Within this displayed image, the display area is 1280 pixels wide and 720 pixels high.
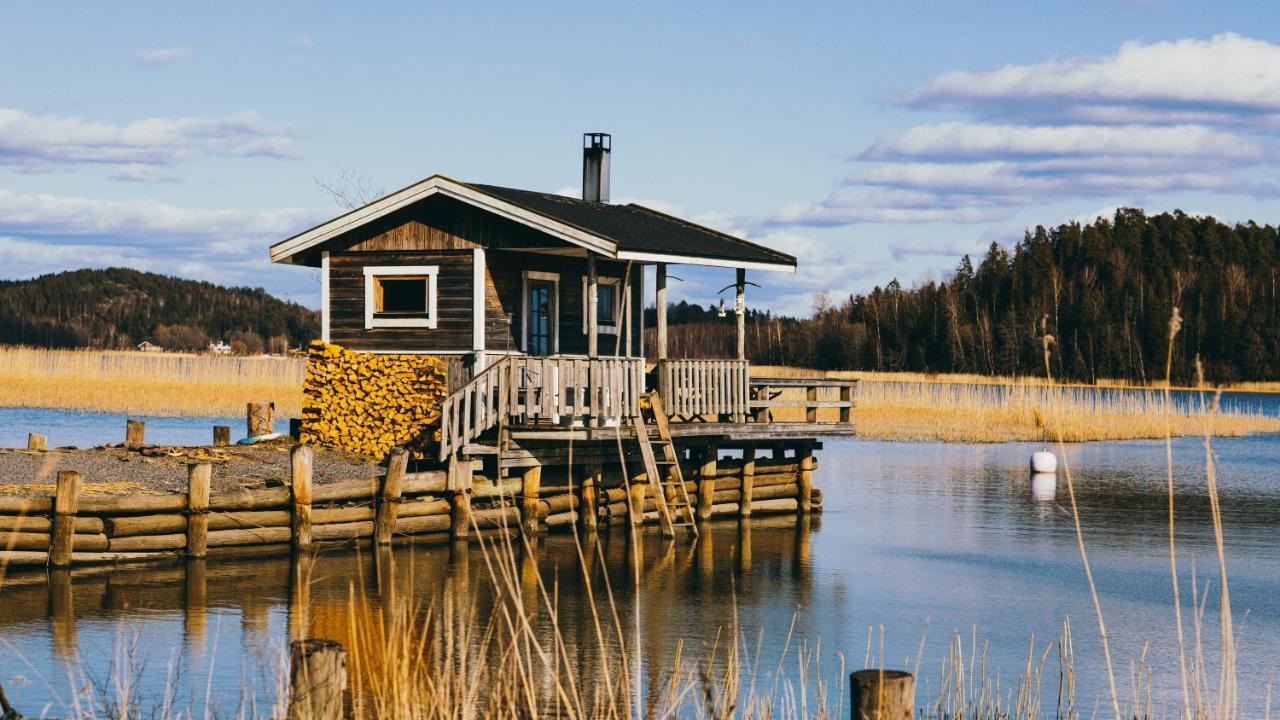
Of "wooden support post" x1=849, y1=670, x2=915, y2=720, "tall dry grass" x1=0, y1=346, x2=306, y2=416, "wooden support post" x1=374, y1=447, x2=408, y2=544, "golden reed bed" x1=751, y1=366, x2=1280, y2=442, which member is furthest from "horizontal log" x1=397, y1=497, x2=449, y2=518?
"tall dry grass" x1=0, y1=346, x2=306, y2=416

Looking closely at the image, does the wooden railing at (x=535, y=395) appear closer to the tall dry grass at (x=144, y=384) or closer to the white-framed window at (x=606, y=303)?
the white-framed window at (x=606, y=303)

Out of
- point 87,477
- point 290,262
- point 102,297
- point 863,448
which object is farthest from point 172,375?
point 102,297

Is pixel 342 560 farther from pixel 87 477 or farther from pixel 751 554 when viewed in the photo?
pixel 751 554

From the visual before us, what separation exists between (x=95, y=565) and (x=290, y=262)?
923 cm

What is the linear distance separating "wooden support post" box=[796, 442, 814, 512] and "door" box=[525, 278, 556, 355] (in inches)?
233

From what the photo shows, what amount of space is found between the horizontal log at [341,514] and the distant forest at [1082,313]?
76.8 meters

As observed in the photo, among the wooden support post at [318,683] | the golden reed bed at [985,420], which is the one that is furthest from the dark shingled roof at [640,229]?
the golden reed bed at [985,420]

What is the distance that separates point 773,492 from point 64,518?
14.7 metres

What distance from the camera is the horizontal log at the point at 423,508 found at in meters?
23.1

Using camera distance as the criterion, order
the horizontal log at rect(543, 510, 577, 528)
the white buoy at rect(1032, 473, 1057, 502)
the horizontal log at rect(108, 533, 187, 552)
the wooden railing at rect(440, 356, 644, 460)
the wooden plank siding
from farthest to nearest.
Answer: the white buoy at rect(1032, 473, 1057, 502) < the wooden plank siding < the horizontal log at rect(543, 510, 577, 528) < the wooden railing at rect(440, 356, 644, 460) < the horizontal log at rect(108, 533, 187, 552)

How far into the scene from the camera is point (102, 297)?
7303 inches

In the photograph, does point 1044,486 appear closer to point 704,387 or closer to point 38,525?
A: point 704,387

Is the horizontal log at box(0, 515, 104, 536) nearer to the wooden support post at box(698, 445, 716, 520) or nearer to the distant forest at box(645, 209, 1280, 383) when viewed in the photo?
the wooden support post at box(698, 445, 716, 520)

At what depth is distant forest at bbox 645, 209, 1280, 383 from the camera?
347 feet
